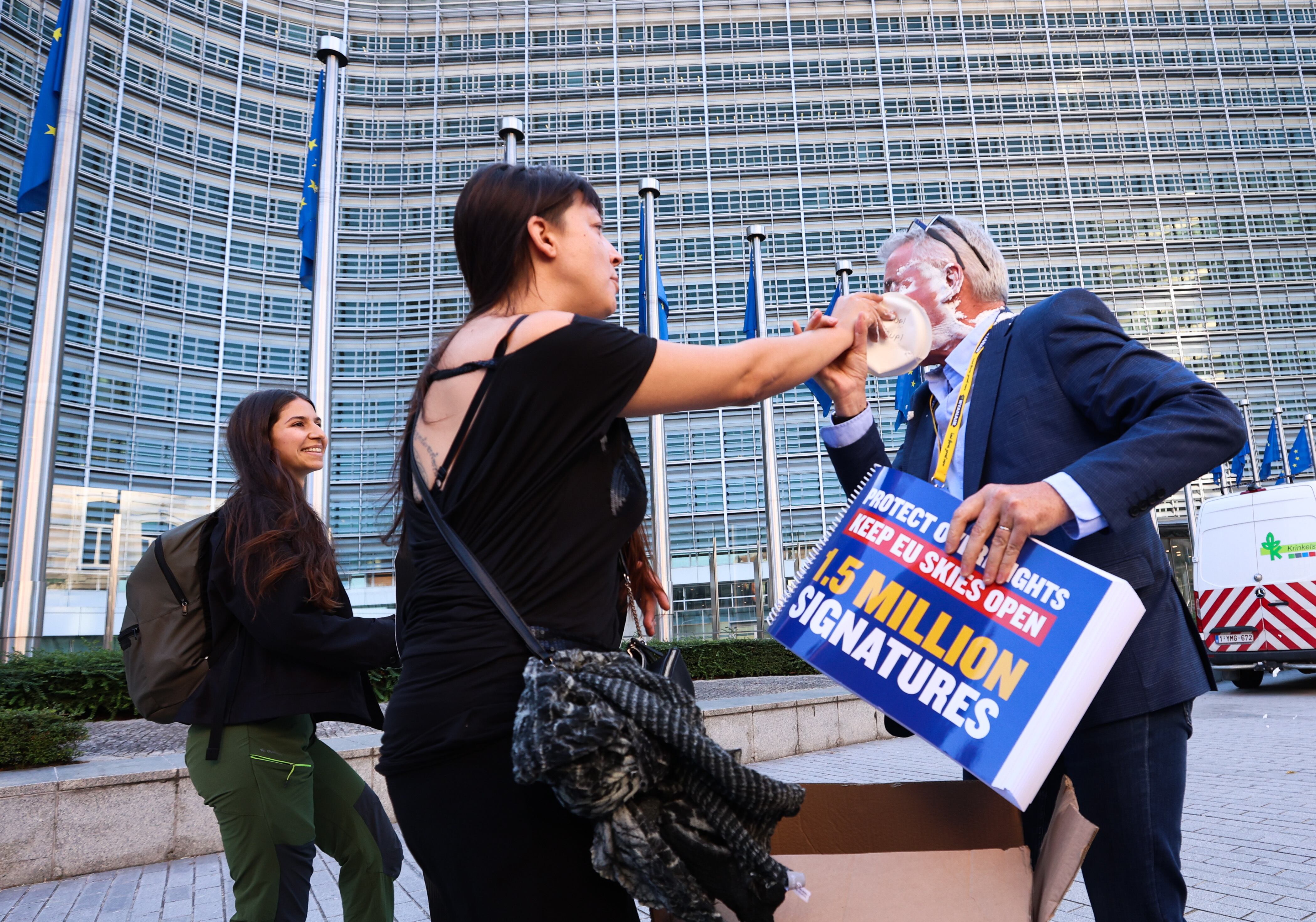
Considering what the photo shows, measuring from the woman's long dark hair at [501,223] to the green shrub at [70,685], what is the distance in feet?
22.2

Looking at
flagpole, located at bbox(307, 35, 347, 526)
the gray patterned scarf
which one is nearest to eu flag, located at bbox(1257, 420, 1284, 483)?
flagpole, located at bbox(307, 35, 347, 526)

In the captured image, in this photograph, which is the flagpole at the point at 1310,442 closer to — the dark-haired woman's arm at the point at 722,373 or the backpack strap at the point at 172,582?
the dark-haired woman's arm at the point at 722,373

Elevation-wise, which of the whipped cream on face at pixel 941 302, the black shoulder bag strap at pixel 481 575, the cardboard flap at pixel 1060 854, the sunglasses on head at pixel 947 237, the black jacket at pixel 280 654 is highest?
the sunglasses on head at pixel 947 237

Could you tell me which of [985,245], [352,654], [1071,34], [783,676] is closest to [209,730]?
[352,654]

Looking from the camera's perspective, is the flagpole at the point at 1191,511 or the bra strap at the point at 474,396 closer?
the bra strap at the point at 474,396

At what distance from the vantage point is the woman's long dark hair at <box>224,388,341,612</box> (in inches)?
98.5

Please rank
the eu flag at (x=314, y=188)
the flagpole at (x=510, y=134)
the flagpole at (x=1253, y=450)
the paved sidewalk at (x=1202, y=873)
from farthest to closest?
1. the flagpole at (x=1253, y=450)
2. the flagpole at (x=510, y=134)
3. the eu flag at (x=314, y=188)
4. the paved sidewalk at (x=1202, y=873)

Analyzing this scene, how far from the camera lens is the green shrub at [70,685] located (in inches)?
260

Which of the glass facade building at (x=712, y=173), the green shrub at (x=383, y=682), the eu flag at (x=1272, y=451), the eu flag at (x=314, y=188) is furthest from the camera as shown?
the glass facade building at (x=712, y=173)

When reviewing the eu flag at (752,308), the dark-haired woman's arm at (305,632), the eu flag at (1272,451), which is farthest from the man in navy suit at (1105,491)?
the eu flag at (1272,451)

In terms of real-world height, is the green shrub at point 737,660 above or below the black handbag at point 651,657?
below

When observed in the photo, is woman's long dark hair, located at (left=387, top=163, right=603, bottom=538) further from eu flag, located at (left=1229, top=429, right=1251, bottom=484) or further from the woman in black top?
eu flag, located at (left=1229, top=429, right=1251, bottom=484)

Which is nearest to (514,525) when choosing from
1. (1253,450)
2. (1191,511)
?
(1191,511)

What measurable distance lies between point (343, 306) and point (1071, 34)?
3049cm
